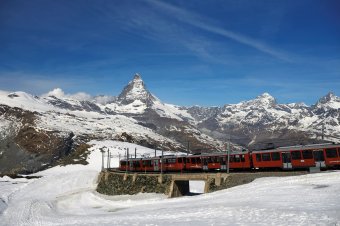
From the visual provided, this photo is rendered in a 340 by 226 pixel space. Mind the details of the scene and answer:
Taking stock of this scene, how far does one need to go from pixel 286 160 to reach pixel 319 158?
4639mm

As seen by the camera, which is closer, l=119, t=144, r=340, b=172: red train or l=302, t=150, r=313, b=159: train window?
l=119, t=144, r=340, b=172: red train

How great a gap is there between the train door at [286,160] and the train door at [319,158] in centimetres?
359

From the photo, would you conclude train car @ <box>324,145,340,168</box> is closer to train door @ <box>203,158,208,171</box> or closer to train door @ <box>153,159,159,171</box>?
train door @ <box>203,158,208,171</box>

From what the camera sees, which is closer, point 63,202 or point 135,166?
point 63,202

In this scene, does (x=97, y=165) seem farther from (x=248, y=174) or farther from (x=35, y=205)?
(x=248, y=174)

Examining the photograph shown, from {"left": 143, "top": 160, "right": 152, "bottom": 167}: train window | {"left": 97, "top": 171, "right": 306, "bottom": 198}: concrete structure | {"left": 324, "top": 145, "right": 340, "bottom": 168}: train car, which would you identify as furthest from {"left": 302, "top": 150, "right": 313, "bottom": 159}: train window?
{"left": 143, "top": 160, "right": 152, "bottom": 167}: train window

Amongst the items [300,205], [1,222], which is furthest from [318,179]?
[1,222]

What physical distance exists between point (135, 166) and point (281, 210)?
58577 mm

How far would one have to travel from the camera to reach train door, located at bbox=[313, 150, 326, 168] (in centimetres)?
4738

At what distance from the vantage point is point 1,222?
53781mm

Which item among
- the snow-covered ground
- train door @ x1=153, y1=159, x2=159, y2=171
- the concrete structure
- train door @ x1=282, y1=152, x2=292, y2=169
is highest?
train door @ x1=153, y1=159, x2=159, y2=171

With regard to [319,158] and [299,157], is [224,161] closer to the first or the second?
[299,157]

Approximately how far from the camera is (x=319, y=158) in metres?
47.8

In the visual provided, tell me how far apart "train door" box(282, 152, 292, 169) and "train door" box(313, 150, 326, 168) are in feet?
11.8
